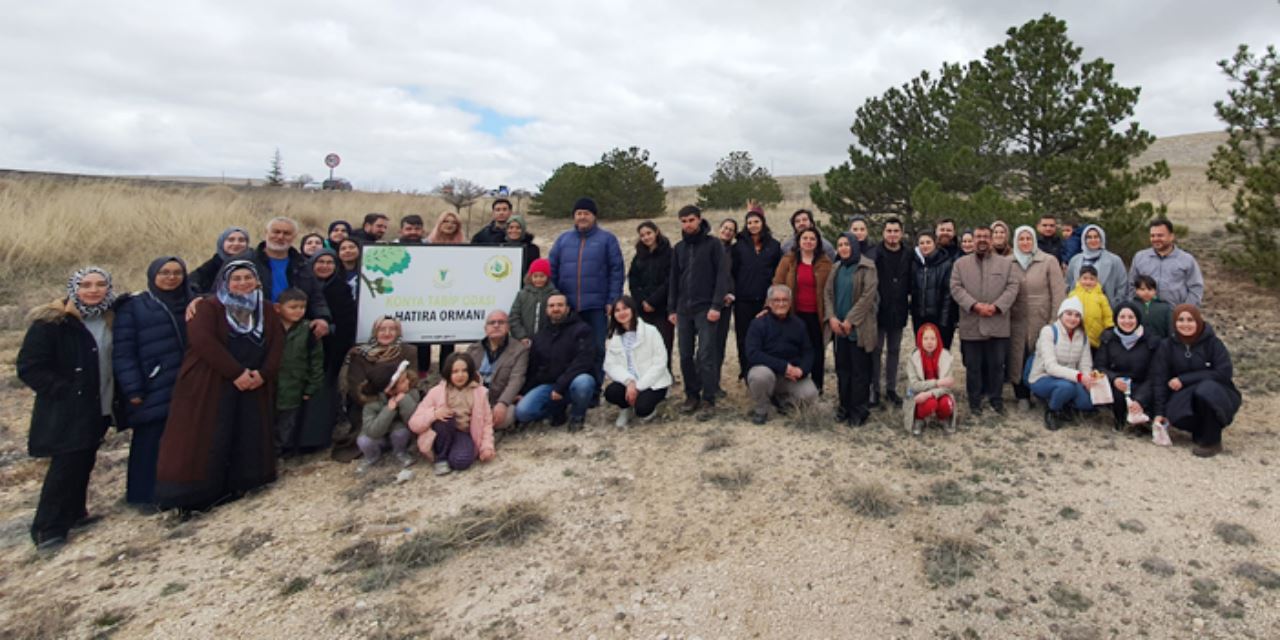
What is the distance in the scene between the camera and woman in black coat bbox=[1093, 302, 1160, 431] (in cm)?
473

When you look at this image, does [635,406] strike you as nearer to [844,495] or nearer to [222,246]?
[844,495]

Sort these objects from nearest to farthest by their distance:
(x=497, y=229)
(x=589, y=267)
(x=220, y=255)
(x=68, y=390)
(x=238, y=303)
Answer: (x=68, y=390) < (x=238, y=303) < (x=220, y=255) < (x=589, y=267) < (x=497, y=229)

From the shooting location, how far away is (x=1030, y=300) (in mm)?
5414

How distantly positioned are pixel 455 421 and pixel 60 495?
2.34m

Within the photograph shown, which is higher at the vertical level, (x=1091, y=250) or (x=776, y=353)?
(x=1091, y=250)

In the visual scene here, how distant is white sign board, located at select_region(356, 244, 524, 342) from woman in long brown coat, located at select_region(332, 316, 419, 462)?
0.89 ft

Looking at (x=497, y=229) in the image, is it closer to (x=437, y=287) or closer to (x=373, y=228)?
(x=437, y=287)

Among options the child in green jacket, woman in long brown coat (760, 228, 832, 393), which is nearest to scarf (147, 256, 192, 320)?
the child in green jacket

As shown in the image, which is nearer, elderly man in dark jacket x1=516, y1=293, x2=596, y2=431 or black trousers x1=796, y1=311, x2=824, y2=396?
elderly man in dark jacket x1=516, y1=293, x2=596, y2=431

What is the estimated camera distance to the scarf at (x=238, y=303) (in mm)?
4059

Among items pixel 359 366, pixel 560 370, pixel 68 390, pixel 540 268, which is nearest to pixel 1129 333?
pixel 560 370

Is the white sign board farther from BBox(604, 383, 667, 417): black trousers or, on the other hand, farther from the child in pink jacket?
BBox(604, 383, 667, 417): black trousers

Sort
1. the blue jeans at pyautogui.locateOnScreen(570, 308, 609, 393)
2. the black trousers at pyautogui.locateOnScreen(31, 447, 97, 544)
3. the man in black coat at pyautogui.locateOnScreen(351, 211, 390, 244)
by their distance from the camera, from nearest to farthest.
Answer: the black trousers at pyautogui.locateOnScreen(31, 447, 97, 544) → the blue jeans at pyautogui.locateOnScreen(570, 308, 609, 393) → the man in black coat at pyautogui.locateOnScreen(351, 211, 390, 244)

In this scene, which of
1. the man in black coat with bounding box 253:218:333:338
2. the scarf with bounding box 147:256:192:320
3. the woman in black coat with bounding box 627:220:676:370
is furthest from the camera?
the woman in black coat with bounding box 627:220:676:370
